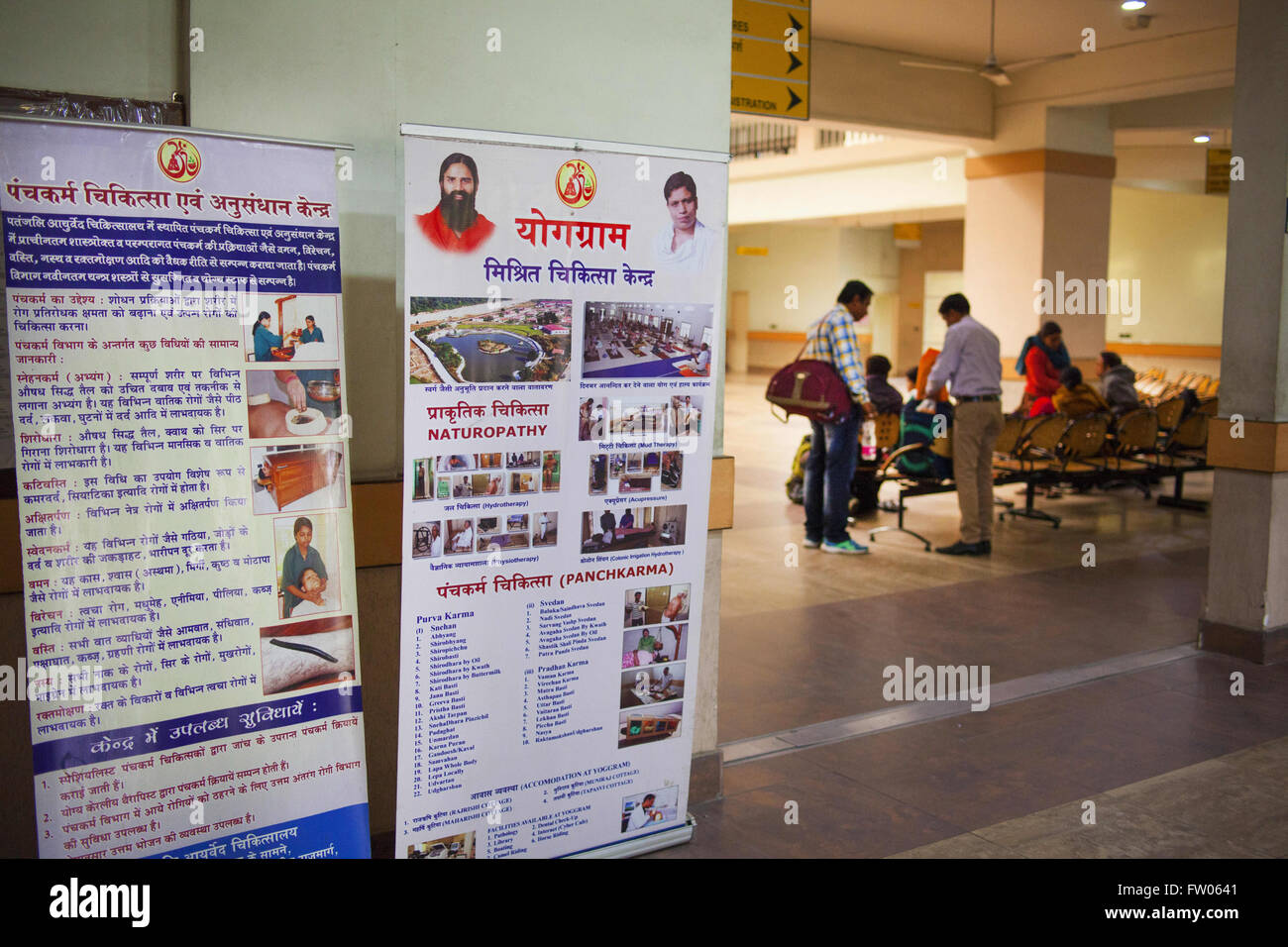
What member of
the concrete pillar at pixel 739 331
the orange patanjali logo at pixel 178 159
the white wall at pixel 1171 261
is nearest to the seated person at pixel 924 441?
the orange patanjali logo at pixel 178 159

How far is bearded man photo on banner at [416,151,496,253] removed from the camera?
8.90 feet

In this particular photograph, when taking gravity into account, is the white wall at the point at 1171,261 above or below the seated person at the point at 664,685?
above

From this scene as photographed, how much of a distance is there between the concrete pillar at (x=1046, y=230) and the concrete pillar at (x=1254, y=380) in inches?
301

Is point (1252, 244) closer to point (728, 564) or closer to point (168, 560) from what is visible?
point (728, 564)

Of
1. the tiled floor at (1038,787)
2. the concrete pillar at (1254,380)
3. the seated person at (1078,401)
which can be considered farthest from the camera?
the seated person at (1078,401)

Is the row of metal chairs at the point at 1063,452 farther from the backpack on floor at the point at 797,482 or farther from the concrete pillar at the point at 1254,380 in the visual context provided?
the concrete pillar at the point at 1254,380

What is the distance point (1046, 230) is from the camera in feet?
41.7

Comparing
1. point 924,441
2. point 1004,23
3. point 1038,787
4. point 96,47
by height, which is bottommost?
point 1038,787

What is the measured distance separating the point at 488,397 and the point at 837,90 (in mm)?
9920

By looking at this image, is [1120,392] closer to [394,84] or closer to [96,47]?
[394,84]

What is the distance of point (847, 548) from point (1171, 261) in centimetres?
1662

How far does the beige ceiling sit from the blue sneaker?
16.9 feet

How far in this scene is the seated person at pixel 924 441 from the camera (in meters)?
8.09

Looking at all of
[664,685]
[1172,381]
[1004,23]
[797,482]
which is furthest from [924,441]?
[1172,381]
